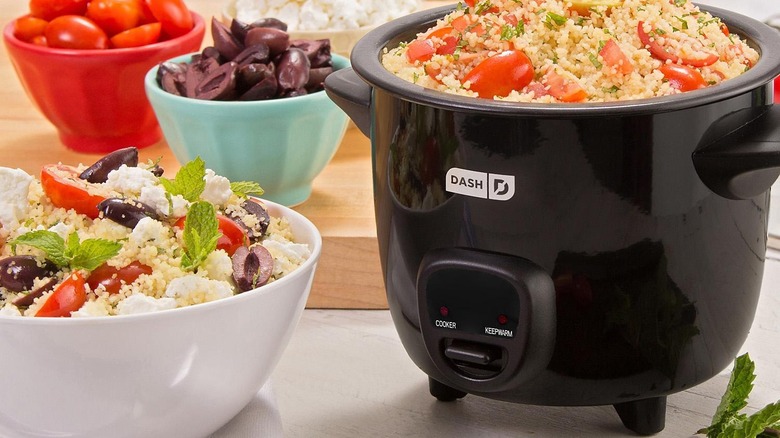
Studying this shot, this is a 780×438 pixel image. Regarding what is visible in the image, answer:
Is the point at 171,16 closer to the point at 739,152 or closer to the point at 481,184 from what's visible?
the point at 481,184

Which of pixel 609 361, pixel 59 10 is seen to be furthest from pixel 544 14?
pixel 59 10

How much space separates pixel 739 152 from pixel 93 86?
1002mm

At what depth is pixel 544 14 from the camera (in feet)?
3.12

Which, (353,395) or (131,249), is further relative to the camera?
(353,395)

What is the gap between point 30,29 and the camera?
1.60 meters

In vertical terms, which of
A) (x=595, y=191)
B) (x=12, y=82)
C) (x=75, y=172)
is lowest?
(x=12, y=82)

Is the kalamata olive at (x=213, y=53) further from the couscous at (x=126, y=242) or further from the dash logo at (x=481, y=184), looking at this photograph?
the dash logo at (x=481, y=184)

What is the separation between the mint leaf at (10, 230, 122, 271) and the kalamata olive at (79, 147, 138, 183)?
5.2 inches

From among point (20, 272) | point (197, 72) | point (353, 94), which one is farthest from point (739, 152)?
point (197, 72)

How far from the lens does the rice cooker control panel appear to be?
2.96 feet

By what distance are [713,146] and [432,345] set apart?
290mm

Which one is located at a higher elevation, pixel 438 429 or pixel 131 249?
pixel 131 249

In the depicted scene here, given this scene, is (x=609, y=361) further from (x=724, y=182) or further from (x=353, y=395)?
(x=353, y=395)

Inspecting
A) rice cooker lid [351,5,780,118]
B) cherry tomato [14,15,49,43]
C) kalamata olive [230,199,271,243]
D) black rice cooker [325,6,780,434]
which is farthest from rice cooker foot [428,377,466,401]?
cherry tomato [14,15,49,43]
